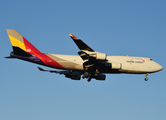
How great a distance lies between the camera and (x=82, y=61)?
140 feet

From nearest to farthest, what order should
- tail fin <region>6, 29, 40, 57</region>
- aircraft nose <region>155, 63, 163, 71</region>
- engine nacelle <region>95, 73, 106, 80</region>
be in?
tail fin <region>6, 29, 40, 57</region>
aircraft nose <region>155, 63, 163, 71</region>
engine nacelle <region>95, 73, 106, 80</region>

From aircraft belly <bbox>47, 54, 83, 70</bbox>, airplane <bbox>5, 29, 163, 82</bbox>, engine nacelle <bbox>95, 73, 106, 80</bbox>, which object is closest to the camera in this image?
airplane <bbox>5, 29, 163, 82</bbox>

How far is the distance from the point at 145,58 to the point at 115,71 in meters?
6.61

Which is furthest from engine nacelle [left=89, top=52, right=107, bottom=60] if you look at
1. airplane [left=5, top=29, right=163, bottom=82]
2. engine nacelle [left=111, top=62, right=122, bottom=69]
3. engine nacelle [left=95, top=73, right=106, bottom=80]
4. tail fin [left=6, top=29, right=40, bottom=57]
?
tail fin [left=6, top=29, right=40, bottom=57]

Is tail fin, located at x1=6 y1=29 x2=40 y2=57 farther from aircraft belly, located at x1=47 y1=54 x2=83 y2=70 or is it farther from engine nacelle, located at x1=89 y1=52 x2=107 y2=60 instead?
engine nacelle, located at x1=89 y1=52 x2=107 y2=60

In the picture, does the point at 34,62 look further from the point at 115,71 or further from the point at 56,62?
the point at 115,71

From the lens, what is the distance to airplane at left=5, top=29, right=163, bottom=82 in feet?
135

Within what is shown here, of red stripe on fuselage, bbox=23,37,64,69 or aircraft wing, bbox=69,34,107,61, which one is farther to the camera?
red stripe on fuselage, bbox=23,37,64,69

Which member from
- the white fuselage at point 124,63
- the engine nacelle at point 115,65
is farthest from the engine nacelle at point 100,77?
the engine nacelle at point 115,65

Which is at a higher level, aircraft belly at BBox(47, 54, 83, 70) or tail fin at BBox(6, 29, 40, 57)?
tail fin at BBox(6, 29, 40, 57)

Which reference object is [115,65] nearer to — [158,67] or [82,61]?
[82,61]

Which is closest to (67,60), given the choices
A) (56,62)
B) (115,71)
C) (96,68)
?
(56,62)

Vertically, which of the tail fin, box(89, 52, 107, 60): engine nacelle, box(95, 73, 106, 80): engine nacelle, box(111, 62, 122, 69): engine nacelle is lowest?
box(95, 73, 106, 80): engine nacelle

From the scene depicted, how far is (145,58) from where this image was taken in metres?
46.4
